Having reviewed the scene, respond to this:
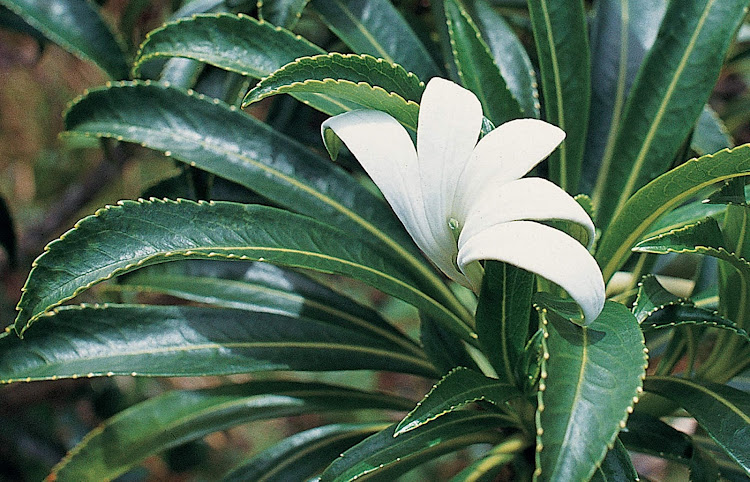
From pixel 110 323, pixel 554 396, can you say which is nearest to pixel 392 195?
pixel 554 396

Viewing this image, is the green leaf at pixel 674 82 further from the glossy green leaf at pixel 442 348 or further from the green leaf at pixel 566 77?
the glossy green leaf at pixel 442 348

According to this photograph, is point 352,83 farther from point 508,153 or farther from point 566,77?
point 566,77

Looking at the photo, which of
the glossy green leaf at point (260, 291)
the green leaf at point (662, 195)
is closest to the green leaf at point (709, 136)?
the green leaf at point (662, 195)

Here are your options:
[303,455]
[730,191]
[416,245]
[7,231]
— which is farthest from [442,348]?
[7,231]

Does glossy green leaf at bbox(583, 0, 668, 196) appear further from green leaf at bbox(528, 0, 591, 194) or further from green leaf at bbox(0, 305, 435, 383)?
green leaf at bbox(0, 305, 435, 383)

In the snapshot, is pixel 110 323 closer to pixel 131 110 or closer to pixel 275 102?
pixel 131 110

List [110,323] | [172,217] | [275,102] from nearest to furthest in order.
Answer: [172,217] < [110,323] < [275,102]
